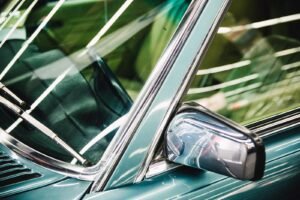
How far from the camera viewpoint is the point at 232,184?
1.69m

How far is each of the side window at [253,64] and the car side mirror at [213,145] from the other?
8.7 inches

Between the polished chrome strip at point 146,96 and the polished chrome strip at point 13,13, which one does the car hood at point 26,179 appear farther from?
the polished chrome strip at point 13,13

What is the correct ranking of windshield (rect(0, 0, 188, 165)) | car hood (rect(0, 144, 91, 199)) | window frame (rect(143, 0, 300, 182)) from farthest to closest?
windshield (rect(0, 0, 188, 165)), window frame (rect(143, 0, 300, 182)), car hood (rect(0, 144, 91, 199))

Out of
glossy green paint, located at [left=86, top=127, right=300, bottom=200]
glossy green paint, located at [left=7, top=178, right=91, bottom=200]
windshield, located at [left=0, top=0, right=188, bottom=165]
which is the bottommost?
glossy green paint, located at [left=86, top=127, right=300, bottom=200]

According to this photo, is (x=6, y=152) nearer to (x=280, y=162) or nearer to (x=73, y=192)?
(x=73, y=192)

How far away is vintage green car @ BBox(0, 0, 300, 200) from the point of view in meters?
1.52

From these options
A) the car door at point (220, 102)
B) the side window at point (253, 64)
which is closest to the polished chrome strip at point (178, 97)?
the car door at point (220, 102)

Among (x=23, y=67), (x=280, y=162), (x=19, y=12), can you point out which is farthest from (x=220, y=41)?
(x=19, y=12)

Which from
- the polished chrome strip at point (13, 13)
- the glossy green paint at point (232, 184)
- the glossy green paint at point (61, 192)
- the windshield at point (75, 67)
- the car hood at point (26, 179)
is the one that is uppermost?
the polished chrome strip at point (13, 13)

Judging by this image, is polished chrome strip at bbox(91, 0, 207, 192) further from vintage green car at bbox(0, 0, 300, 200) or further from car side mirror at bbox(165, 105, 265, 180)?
car side mirror at bbox(165, 105, 265, 180)

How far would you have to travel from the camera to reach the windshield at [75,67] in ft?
5.66

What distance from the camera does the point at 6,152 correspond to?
169cm

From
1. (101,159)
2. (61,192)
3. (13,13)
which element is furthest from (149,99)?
(13,13)

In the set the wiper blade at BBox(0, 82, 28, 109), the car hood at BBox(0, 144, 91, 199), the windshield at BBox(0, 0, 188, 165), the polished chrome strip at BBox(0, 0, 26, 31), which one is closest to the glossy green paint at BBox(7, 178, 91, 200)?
the car hood at BBox(0, 144, 91, 199)
